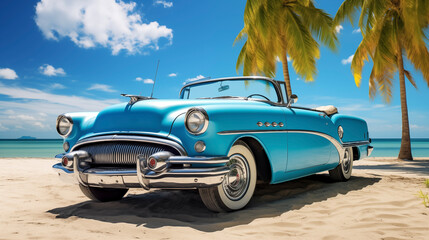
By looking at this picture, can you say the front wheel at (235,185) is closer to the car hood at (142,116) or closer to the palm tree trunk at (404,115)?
the car hood at (142,116)

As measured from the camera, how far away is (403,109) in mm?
14312

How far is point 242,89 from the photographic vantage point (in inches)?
177

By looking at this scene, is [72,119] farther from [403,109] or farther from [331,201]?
[403,109]

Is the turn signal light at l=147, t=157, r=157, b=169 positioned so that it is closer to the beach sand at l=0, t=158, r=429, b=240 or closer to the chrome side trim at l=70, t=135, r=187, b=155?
the chrome side trim at l=70, t=135, r=187, b=155

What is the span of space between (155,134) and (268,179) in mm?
→ 1357

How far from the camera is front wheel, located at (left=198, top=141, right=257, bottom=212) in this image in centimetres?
317

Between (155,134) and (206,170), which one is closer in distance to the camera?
(206,170)

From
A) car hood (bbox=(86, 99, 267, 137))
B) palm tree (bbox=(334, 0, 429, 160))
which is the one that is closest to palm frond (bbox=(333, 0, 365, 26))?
palm tree (bbox=(334, 0, 429, 160))

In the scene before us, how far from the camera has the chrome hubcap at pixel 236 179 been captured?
3.29 m

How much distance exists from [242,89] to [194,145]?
1.70m

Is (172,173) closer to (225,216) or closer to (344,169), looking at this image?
(225,216)

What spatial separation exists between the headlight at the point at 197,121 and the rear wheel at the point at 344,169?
332 cm

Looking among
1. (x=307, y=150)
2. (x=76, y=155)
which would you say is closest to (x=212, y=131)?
(x=76, y=155)

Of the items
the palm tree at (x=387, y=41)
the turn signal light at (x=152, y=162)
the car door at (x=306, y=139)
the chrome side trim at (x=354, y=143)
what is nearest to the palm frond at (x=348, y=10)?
the palm tree at (x=387, y=41)
